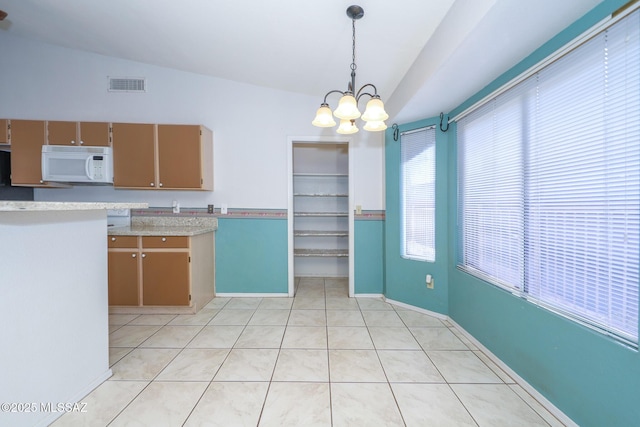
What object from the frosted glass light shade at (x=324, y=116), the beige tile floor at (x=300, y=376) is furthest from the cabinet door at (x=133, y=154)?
the frosted glass light shade at (x=324, y=116)

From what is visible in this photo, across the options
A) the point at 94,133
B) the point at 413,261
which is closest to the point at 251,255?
the point at 413,261

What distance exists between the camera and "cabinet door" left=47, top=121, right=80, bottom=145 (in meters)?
2.91

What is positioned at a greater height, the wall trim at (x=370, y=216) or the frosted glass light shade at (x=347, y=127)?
the frosted glass light shade at (x=347, y=127)

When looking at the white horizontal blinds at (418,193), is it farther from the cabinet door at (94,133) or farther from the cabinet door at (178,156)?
the cabinet door at (94,133)

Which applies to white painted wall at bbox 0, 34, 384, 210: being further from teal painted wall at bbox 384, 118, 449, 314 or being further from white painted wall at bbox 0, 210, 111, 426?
white painted wall at bbox 0, 210, 111, 426

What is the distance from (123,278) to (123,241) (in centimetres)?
42

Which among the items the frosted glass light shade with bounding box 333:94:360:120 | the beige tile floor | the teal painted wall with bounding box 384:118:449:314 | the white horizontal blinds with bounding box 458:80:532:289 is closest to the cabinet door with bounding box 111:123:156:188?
the beige tile floor

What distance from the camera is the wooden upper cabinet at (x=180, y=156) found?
2.98m

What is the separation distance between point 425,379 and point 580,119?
188 centimetres

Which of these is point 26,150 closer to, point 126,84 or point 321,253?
point 126,84

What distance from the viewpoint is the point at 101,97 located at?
3256mm

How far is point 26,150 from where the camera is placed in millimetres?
2895

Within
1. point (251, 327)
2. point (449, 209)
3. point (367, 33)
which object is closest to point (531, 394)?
point (449, 209)

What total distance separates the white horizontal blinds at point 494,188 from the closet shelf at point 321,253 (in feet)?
6.02
